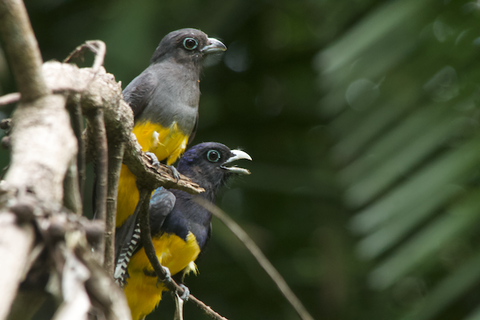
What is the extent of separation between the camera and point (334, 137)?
5801 millimetres

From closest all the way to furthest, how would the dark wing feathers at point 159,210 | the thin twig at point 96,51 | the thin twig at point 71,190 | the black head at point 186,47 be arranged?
the thin twig at point 71,190
the thin twig at point 96,51
the dark wing feathers at point 159,210
the black head at point 186,47

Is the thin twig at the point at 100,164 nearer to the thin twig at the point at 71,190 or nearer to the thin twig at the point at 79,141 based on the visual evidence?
the thin twig at the point at 79,141

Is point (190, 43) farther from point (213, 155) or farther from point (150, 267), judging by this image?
point (150, 267)

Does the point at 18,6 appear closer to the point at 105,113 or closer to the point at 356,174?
the point at 105,113

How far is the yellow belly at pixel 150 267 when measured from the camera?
4105 millimetres

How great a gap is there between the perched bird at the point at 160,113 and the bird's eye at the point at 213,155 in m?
0.26

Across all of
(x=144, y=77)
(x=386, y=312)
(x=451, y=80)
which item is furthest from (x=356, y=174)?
(x=386, y=312)

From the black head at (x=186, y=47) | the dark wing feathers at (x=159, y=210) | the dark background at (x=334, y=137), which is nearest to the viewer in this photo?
the dark background at (x=334, y=137)

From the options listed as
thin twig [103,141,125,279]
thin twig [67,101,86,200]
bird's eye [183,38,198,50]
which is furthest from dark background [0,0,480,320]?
thin twig [67,101,86,200]

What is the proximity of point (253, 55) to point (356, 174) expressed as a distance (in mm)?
3902

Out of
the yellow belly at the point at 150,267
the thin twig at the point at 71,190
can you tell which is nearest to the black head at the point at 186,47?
the yellow belly at the point at 150,267

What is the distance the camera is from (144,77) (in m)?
4.15

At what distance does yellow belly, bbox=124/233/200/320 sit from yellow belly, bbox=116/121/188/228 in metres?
0.37

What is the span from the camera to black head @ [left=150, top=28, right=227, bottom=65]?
14.6 ft
